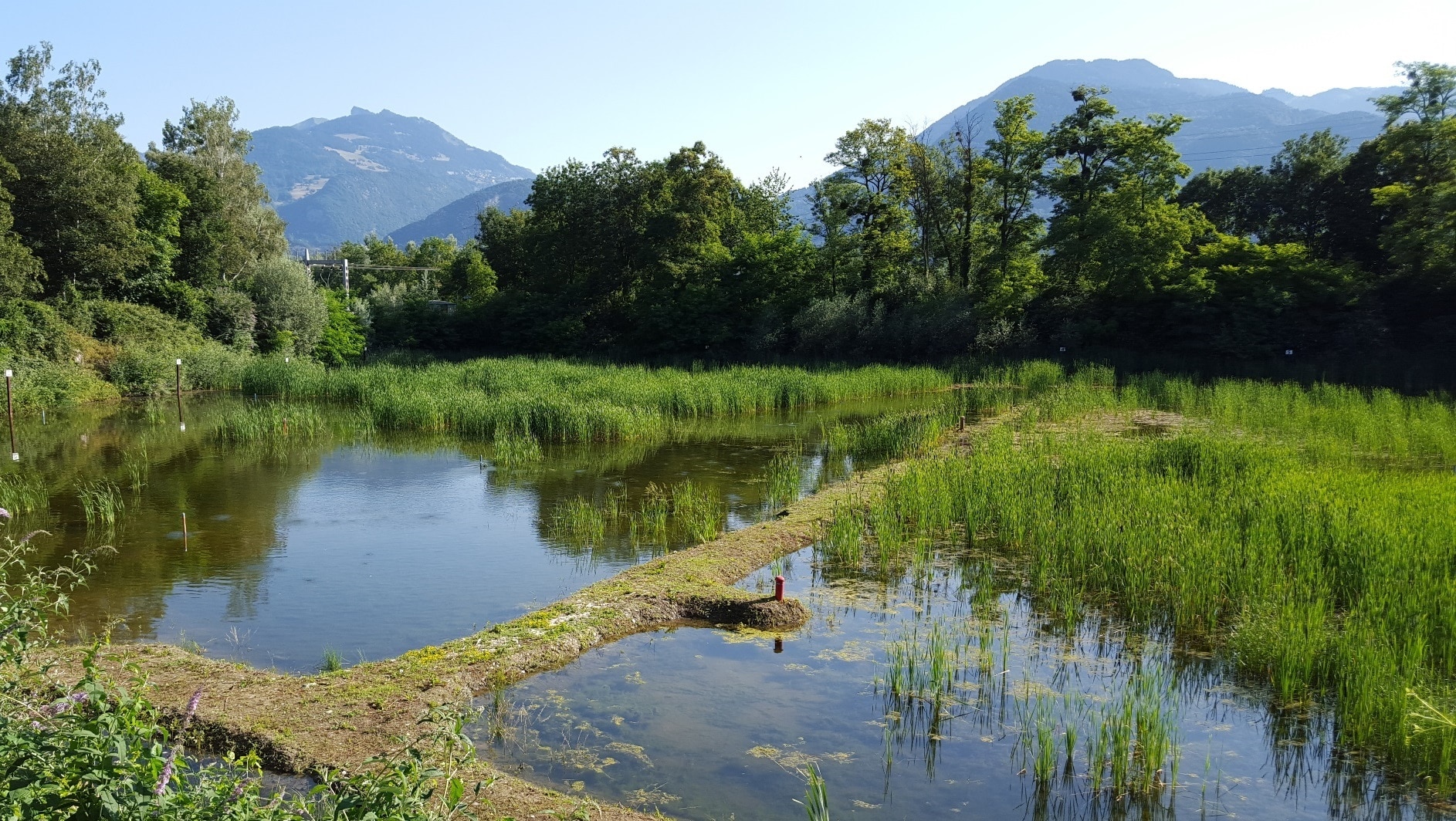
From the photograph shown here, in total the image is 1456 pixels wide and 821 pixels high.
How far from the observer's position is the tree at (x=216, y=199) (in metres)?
35.9

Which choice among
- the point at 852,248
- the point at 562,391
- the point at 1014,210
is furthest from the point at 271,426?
the point at 1014,210

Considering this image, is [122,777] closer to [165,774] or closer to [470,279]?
[165,774]

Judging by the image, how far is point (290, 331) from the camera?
116 ft

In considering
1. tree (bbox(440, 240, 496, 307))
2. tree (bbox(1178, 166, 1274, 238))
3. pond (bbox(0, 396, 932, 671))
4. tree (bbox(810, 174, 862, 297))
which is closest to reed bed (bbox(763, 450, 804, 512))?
pond (bbox(0, 396, 932, 671))

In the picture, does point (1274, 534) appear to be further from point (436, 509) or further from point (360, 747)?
point (436, 509)

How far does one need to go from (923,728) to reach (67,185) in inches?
1334

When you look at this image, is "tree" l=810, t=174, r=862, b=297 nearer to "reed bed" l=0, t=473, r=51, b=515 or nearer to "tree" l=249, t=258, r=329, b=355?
"tree" l=249, t=258, r=329, b=355

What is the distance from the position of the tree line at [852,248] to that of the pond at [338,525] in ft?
46.0

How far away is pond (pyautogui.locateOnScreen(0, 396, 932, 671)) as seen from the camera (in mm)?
8141

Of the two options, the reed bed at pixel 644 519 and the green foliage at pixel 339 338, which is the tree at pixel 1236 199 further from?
the green foliage at pixel 339 338

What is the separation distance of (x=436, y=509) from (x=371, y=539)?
1.73 meters

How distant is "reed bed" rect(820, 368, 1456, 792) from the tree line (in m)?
15.7

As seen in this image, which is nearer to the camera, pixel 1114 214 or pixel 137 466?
pixel 137 466

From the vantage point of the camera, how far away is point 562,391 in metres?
22.5
